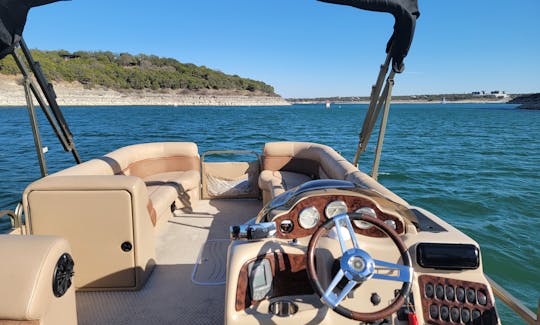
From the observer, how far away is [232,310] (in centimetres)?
166

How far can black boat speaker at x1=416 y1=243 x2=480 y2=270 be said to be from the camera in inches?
70.7

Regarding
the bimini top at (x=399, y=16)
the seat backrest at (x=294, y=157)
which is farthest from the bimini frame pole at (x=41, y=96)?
the seat backrest at (x=294, y=157)

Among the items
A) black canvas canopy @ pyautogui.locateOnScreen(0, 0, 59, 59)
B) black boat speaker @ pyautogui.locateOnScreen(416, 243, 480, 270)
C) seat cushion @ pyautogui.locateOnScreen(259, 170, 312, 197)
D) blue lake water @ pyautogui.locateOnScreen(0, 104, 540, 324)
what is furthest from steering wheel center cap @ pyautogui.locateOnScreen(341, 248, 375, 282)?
blue lake water @ pyautogui.locateOnScreen(0, 104, 540, 324)

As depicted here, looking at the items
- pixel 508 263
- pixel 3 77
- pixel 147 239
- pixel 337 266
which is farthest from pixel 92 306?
pixel 3 77

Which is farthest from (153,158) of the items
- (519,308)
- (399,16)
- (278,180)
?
(519,308)

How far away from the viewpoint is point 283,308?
1681 millimetres

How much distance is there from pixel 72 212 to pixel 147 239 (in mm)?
634

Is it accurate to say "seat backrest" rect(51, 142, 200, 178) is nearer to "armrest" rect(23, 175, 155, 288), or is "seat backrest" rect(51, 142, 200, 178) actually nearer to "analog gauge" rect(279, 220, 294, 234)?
"armrest" rect(23, 175, 155, 288)

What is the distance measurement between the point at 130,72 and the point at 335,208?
326ft

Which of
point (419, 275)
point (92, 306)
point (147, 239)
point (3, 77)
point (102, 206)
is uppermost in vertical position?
point (3, 77)

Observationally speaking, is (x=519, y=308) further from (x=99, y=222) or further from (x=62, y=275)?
(x=99, y=222)

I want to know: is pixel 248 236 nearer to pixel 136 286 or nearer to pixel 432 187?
pixel 136 286

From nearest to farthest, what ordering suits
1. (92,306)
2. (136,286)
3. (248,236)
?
(248,236), (92,306), (136,286)

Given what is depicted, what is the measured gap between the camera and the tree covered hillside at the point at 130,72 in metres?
72.4
